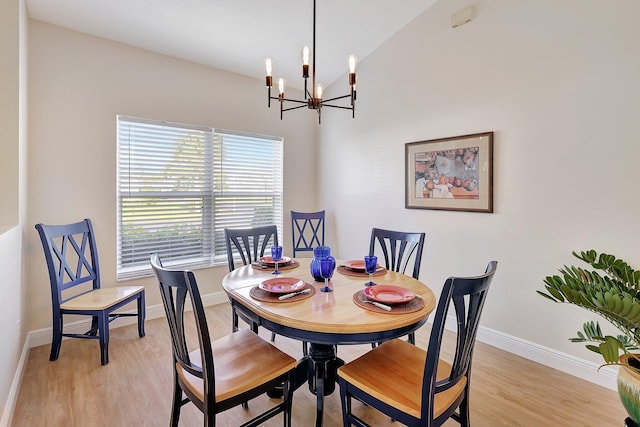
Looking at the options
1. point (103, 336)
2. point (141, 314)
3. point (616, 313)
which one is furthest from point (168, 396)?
point (616, 313)

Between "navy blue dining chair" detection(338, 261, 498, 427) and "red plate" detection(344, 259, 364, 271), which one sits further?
"red plate" detection(344, 259, 364, 271)

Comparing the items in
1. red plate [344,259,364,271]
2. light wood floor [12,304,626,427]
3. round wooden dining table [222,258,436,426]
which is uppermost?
red plate [344,259,364,271]

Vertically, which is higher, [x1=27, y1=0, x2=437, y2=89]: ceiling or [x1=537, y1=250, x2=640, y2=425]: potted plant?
[x1=27, y1=0, x2=437, y2=89]: ceiling

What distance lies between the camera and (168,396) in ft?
6.84

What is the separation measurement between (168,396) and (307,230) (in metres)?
2.74

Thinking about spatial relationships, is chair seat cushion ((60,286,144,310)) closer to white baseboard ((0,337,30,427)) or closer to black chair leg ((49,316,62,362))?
black chair leg ((49,316,62,362))

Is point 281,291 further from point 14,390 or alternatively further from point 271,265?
point 14,390

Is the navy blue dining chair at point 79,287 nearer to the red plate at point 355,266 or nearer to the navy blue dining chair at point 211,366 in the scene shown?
the navy blue dining chair at point 211,366

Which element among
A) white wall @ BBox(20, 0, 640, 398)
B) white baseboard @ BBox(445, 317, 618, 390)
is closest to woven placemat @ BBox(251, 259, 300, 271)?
white wall @ BBox(20, 0, 640, 398)

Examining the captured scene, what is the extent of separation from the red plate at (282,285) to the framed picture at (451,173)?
6.26 ft

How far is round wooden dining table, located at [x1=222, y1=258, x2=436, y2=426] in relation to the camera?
1.36 metres

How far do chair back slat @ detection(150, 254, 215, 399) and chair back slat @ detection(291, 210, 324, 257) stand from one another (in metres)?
2.38

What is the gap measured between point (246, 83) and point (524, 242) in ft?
11.4

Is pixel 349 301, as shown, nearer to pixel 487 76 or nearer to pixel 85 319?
pixel 487 76
